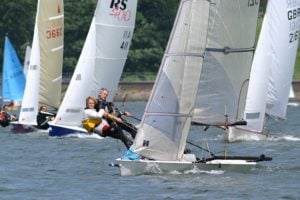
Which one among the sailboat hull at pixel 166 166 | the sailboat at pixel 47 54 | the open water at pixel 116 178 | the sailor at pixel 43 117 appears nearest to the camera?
the open water at pixel 116 178

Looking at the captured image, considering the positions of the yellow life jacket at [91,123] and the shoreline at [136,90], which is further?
the shoreline at [136,90]

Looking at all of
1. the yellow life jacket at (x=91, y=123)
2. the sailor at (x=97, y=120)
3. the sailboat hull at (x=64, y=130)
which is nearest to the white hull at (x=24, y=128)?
the sailboat hull at (x=64, y=130)

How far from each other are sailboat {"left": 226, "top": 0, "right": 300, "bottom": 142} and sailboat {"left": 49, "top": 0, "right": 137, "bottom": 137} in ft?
10.7

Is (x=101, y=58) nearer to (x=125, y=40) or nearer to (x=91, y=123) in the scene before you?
(x=125, y=40)

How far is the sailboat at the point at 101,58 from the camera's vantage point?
3086cm

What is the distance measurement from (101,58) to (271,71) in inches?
159

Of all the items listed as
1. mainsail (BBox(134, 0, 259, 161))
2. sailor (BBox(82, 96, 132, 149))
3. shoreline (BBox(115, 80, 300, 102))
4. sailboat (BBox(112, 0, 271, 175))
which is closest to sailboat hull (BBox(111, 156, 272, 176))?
sailboat (BBox(112, 0, 271, 175))

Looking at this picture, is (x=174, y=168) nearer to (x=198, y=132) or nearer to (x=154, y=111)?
(x=154, y=111)

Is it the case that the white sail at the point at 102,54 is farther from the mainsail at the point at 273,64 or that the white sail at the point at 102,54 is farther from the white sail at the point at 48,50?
the mainsail at the point at 273,64

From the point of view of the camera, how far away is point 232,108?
70.2ft

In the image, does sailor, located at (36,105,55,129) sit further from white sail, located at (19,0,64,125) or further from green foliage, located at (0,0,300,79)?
green foliage, located at (0,0,300,79)

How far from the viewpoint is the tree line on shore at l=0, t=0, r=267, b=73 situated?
228ft

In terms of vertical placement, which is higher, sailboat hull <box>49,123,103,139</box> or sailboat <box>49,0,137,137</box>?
sailboat <box>49,0,137,137</box>

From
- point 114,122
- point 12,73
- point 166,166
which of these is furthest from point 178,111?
point 12,73
